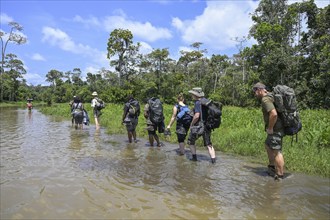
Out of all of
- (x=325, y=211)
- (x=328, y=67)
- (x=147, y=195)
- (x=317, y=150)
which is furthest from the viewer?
(x=328, y=67)

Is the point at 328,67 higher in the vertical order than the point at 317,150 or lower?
higher

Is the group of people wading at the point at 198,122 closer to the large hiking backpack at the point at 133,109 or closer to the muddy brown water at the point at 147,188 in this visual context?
the large hiking backpack at the point at 133,109

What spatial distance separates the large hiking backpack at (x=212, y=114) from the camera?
7.63 metres

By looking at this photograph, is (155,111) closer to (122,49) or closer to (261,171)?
(261,171)

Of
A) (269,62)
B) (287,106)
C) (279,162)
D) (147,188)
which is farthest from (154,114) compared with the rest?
(269,62)

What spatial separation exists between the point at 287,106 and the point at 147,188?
324cm

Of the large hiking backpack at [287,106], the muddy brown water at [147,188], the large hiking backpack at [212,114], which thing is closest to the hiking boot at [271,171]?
the muddy brown water at [147,188]

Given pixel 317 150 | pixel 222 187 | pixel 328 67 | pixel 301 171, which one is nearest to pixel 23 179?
pixel 222 187

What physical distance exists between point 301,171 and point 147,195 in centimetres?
384

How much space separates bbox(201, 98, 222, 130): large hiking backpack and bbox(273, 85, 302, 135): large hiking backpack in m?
1.73

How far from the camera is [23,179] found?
6.12 m

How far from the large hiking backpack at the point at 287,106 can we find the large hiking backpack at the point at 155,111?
4.28 meters

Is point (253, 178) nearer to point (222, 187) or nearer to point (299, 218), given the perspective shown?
point (222, 187)

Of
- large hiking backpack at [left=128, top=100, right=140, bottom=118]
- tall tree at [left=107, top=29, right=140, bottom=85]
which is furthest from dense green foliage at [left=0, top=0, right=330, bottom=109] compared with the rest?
large hiking backpack at [left=128, top=100, right=140, bottom=118]
